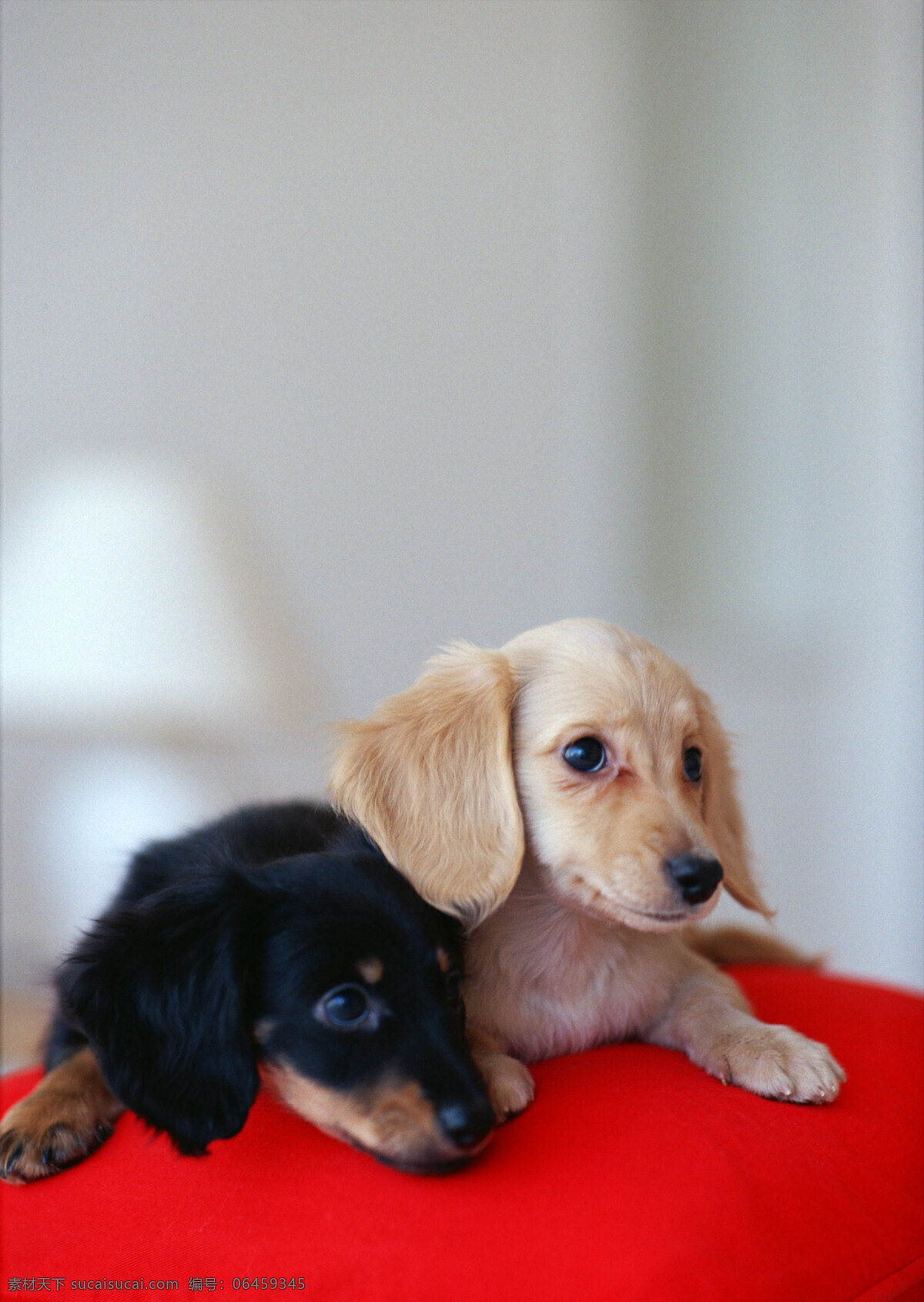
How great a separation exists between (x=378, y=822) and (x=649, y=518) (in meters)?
1.66

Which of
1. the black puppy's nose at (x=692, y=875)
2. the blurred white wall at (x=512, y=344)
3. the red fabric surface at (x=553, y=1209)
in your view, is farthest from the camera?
the blurred white wall at (x=512, y=344)

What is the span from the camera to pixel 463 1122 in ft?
2.62

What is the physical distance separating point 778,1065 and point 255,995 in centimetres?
52

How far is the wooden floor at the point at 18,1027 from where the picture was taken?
1.67m

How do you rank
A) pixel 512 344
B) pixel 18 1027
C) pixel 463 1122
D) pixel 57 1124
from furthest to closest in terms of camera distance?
pixel 512 344
pixel 18 1027
pixel 57 1124
pixel 463 1122

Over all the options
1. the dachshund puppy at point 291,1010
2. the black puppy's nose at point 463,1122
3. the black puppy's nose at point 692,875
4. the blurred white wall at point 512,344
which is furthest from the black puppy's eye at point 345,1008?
the blurred white wall at point 512,344

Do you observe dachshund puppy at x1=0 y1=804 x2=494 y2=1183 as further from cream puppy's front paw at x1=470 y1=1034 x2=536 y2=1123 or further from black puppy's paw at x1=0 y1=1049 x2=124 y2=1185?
black puppy's paw at x1=0 y1=1049 x2=124 y2=1185

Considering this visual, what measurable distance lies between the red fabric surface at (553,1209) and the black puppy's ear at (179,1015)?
90mm

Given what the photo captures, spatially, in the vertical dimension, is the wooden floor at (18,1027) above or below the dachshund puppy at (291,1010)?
below

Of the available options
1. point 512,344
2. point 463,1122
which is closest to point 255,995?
point 463,1122

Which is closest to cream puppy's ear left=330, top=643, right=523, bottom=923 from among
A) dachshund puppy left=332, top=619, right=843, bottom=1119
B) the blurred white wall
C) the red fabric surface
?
dachshund puppy left=332, top=619, right=843, bottom=1119

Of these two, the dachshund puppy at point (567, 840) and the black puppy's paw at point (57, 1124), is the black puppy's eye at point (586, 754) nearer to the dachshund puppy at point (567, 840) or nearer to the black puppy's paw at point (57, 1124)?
the dachshund puppy at point (567, 840)

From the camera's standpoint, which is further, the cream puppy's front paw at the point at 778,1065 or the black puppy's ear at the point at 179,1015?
the cream puppy's front paw at the point at 778,1065

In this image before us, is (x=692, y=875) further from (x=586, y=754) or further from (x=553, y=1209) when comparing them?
(x=553, y=1209)
